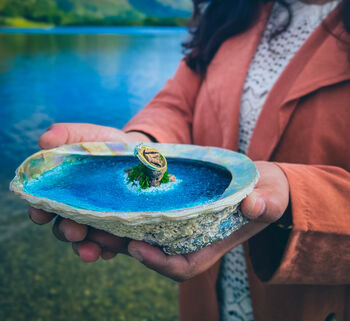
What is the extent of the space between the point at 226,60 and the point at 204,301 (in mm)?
873

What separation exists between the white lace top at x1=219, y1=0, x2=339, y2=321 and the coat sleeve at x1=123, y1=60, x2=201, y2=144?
0.23 metres

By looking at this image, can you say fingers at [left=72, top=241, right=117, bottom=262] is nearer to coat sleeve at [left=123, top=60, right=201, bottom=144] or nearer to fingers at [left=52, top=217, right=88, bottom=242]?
fingers at [left=52, top=217, right=88, bottom=242]

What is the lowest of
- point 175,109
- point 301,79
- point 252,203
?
point 175,109

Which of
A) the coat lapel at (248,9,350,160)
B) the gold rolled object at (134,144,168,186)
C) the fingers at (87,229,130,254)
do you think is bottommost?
the fingers at (87,229,130,254)

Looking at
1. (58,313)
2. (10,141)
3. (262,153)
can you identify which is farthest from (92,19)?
Result: (262,153)

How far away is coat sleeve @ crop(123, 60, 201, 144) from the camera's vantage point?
101 centimetres

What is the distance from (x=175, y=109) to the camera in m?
1.12

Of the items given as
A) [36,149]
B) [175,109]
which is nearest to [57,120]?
[36,149]

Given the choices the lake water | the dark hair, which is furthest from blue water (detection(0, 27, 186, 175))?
the dark hair

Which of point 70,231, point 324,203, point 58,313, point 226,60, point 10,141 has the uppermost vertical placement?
point 226,60

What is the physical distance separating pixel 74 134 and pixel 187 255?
0.46 m

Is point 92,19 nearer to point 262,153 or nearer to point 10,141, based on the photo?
point 10,141

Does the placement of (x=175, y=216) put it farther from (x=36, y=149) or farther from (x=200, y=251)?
(x=36, y=149)

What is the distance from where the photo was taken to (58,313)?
1.68 m
